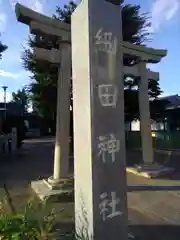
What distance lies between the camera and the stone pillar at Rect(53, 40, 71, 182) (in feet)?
23.4

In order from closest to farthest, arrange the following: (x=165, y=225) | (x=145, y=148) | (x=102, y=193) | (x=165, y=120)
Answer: (x=102, y=193), (x=165, y=225), (x=145, y=148), (x=165, y=120)

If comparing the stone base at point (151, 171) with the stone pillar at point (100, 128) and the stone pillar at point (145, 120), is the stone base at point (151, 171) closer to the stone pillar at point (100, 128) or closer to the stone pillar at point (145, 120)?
the stone pillar at point (145, 120)

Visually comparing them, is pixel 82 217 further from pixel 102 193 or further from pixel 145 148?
pixel 145 148

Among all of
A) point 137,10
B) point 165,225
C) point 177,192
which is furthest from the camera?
point 137,10

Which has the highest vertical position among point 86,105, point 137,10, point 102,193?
point 137,10

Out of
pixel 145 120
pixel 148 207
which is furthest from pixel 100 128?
pixel 145 120

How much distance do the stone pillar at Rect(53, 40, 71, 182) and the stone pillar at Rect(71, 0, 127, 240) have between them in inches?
144

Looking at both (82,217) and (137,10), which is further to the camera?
(137,10)

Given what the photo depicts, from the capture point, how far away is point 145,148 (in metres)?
9.57

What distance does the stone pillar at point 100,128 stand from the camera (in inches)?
127

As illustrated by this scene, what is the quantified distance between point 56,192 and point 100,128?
147 inches

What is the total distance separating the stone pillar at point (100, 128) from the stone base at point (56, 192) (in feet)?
9.71

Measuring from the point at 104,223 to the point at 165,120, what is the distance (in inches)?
745

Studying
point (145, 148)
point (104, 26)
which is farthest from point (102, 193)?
point (145, 148)
